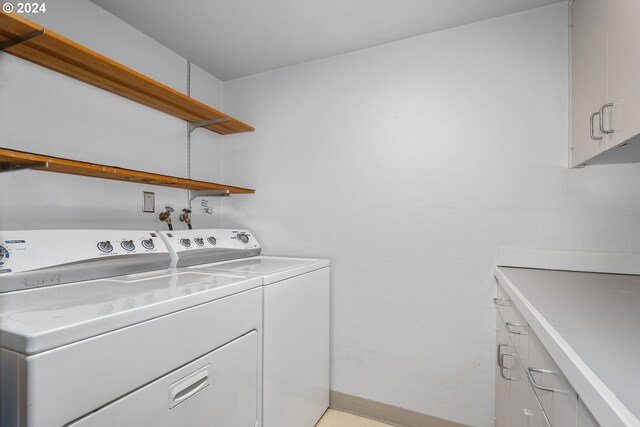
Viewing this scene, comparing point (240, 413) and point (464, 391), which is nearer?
point (240, 413)

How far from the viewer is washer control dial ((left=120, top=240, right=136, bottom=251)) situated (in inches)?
53.8

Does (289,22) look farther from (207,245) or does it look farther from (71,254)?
(71,254)

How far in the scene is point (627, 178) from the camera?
1.44 m

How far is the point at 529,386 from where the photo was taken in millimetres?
904

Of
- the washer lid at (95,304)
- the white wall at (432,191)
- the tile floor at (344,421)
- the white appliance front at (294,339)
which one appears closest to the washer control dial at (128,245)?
the washer lid at (95,304)

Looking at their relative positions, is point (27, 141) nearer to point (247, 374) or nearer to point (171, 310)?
point (171, 310)

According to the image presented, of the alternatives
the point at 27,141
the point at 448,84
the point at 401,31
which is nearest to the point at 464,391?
the point at 448,84

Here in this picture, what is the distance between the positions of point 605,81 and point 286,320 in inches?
65.8

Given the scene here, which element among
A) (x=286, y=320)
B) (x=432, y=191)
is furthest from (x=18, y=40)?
(x=432, y=191)

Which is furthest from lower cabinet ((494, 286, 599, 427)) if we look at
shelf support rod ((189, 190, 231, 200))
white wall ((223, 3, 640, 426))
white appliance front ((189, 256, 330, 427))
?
shelf support rod ((189, 190, 231, 200))

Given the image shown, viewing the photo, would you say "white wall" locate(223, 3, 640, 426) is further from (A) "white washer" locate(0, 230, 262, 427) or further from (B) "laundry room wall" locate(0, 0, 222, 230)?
(A) "white washer" locate(0, 230, 262, 427)

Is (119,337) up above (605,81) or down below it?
below

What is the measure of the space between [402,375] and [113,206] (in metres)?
1.93

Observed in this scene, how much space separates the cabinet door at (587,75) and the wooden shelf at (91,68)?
1893 millimetres
